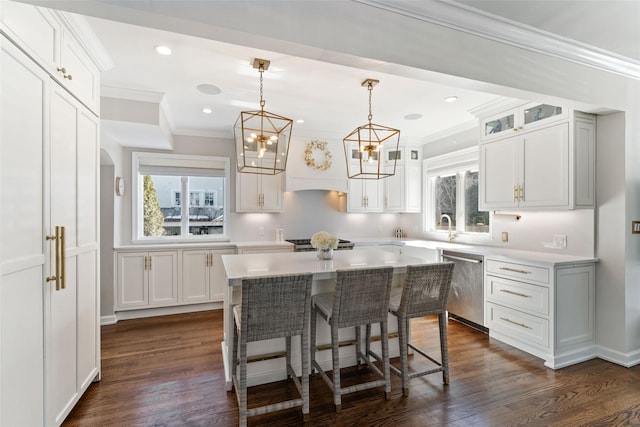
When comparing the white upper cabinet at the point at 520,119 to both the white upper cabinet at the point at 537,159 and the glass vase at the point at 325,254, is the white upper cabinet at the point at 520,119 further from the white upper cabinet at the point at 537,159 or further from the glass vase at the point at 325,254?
the glass vase at the point at 325,254

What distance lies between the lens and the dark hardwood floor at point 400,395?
206cm

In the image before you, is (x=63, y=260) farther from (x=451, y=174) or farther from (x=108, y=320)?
(x=451, y=174)

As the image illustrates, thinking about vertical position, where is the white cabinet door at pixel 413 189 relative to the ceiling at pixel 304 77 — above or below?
below

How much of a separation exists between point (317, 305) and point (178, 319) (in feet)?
8.41

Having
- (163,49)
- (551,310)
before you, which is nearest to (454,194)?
(551,310)

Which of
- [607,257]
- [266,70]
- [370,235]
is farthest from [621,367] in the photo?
[266,70]

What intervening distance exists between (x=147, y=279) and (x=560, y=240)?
499 centimetres

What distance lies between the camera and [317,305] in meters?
2.43

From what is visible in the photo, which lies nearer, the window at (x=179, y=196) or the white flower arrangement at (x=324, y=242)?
the white flower arrangement at (x=324, y=242)

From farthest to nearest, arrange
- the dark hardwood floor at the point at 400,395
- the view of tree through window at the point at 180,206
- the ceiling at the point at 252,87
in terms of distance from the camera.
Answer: the view of tree through window at the point at 180,206, the ceiling at the point at 252,87, the dark hardwood floor at the point at 400,395

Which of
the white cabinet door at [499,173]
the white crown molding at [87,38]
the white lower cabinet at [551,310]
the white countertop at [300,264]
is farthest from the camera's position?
the white cabinet door at [499,173]

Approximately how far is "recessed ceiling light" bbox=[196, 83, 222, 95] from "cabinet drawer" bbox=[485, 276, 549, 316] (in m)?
3.59

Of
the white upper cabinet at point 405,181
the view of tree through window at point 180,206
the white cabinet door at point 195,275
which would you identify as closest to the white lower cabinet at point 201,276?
the white cabinet door at point 195,275

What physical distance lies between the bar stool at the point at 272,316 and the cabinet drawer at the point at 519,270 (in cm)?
232
